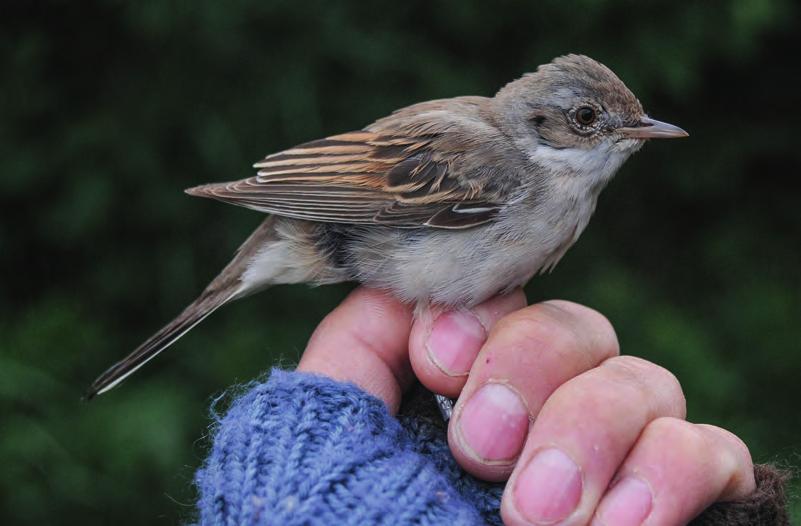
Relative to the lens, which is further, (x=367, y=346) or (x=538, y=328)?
(x=367, y=346)

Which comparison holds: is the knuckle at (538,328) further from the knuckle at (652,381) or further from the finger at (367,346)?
the finger at (367,346)

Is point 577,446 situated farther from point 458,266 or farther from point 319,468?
point 458,266

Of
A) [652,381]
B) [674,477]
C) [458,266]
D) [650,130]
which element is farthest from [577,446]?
[650,130]

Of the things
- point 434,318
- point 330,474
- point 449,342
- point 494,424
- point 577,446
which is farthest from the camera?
point 434,318

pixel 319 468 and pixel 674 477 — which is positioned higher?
pixel 674 477

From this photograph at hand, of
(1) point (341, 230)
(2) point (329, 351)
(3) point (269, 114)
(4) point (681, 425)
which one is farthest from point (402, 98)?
(4) point (681, 425)

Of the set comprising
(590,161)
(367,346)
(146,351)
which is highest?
(590,161)

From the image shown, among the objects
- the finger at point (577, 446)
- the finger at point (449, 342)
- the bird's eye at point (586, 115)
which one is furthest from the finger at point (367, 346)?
the bird's eye at point (586, 115)
